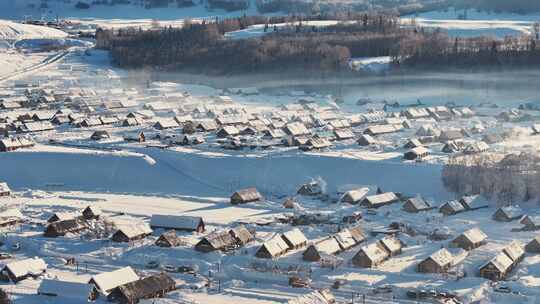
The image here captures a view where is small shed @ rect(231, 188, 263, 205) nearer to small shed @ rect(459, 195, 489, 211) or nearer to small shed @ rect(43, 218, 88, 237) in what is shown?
small shed @ rect(43, 218, 88, 237)

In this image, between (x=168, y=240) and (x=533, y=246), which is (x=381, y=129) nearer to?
(x=533, y=246)

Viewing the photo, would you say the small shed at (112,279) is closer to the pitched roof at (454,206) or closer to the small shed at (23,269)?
the small shed at (23,269)

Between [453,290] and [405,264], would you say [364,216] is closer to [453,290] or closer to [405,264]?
[405,264]

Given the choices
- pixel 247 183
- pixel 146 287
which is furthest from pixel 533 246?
pixel 247 183

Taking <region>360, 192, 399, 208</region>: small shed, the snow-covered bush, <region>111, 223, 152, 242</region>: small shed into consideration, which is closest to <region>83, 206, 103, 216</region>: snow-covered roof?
<region>111, 223, 152, 242</region>: small shed

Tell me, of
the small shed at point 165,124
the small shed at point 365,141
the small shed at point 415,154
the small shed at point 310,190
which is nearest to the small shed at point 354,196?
the small shed at point 310,190

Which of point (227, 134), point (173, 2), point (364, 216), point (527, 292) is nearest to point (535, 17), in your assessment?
point (173, 2)
